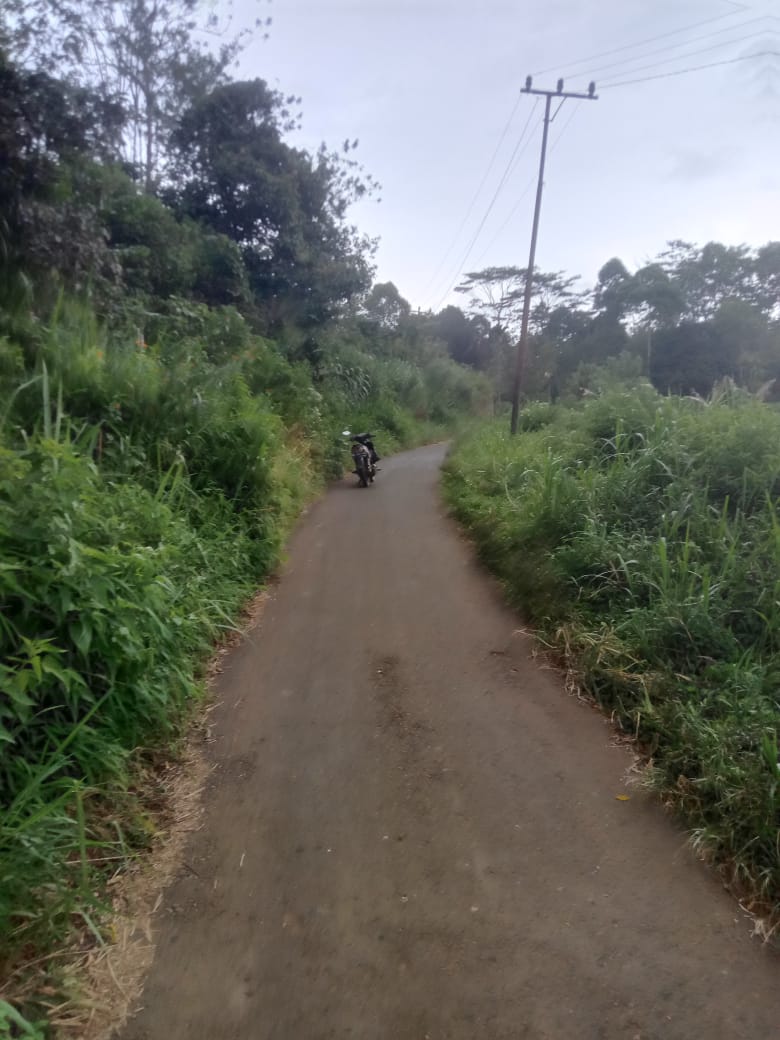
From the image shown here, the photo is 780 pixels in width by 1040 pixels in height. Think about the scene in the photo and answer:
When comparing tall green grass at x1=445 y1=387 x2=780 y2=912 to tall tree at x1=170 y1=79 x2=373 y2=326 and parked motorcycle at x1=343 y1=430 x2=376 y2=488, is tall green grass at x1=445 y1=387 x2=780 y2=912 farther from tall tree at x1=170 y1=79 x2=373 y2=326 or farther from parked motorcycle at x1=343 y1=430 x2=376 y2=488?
tall tree at x1=170 y1=79 x2=373 y2=326

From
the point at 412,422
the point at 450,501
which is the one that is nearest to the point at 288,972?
the point at 450,501

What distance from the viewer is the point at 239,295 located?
14180 mm

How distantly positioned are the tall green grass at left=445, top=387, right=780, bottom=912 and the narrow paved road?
10.5 inches

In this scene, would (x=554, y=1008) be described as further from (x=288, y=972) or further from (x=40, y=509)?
(x=40, y=509)

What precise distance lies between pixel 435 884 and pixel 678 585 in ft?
9.20

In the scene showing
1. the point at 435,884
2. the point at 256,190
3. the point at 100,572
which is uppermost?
the point at 256,190

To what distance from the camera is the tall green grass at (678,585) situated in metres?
3.17

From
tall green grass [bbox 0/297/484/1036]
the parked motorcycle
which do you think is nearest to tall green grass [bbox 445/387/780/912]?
tall green grass [bbox 0/297/484/1036]

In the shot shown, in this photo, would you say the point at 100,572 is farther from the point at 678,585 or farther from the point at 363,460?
the point at 363,460

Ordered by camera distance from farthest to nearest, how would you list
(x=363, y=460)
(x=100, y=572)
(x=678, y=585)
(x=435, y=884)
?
(x=363, y=460), (x=678, y=585), (x=100, y=572), (x=435, y=884)

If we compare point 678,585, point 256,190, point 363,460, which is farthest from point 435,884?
point 256,190

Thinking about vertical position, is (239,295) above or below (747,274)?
below

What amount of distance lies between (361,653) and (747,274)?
68.4 feet

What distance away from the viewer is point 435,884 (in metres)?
2.81
